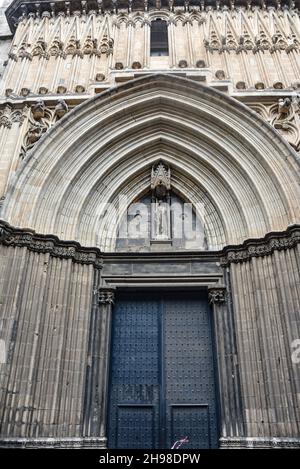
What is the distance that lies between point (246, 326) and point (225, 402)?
157 cm

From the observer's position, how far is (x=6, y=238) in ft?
29.0

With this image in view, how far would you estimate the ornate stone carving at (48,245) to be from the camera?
8.88 metres

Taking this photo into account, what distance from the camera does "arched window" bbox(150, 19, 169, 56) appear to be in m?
12.9

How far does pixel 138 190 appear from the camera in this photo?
11219 millimetres

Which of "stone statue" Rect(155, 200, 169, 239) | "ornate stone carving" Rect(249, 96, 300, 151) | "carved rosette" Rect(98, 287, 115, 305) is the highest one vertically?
"ornate stone carving" Rect(249, 96, 300, 151)

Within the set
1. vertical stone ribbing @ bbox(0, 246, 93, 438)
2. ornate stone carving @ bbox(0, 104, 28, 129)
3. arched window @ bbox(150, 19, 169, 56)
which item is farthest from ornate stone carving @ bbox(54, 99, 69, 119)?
vertical stone ribbing @ bbox(0, 246, 93, 438)

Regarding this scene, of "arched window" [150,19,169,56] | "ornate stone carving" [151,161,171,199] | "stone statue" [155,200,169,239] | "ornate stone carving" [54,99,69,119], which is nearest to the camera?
"stone statue" [155,200,169,239]

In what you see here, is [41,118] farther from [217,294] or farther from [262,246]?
[262,246]

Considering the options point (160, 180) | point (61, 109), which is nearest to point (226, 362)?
point (160, 180)

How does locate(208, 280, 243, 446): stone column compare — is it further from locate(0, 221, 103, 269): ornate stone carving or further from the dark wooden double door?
locate(0, 221, 103, 269): ornate stone carving

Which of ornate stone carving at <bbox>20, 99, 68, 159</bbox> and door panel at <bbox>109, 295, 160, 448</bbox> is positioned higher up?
ornate stone carving at <bbox>20, 99, 68, 159</bbox>

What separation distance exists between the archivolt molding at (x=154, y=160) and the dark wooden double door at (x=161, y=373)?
5.59 ft

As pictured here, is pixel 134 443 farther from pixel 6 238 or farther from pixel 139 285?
pixel 6 238

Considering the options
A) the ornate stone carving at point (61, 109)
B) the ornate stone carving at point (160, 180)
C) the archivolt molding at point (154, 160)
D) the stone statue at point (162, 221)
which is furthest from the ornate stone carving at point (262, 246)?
the ornate stone carving at point (61, 109)
